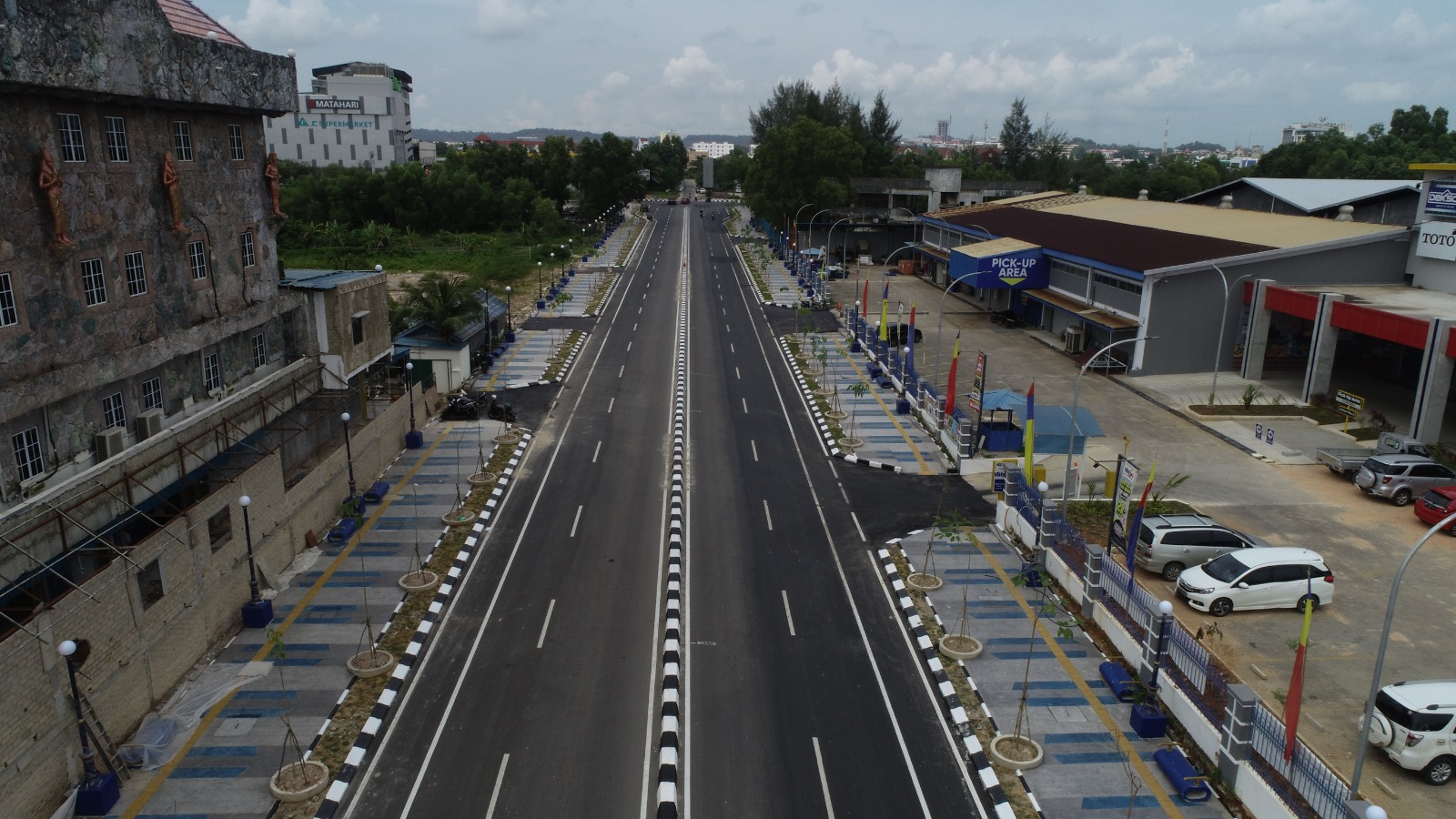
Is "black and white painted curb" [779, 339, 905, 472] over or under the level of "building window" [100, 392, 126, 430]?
under

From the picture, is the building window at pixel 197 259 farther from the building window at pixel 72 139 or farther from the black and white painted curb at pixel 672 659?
the black and white painted curb at pixel 672 659

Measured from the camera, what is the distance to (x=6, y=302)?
21188 millimetres

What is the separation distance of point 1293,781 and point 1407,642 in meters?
9.81

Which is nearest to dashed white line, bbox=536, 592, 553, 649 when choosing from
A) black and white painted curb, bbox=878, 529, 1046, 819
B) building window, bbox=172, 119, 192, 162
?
black and white painted curb, bbox=878, 529, 1046, 819

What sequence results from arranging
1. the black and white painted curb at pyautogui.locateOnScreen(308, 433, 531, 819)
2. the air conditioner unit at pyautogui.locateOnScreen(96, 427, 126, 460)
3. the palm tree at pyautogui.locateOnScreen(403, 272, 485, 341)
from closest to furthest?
the black and white painted curb at pyautogui.locateOnScreen(308, 433, 531, 819) < the air conditioner unit at pyautogui.locateOnScreen(96, 427, 126, 460) < the palm tree at pyautogui.locateOnScreen(403, 272, 485, 341)

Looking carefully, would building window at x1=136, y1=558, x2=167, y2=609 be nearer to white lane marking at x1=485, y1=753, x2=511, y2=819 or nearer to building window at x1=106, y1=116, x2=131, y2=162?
white lane marking at x1=485, y1=753, x2=511, y2=819

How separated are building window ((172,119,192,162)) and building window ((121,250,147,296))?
4.24m

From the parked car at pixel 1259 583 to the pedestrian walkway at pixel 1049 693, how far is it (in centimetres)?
380

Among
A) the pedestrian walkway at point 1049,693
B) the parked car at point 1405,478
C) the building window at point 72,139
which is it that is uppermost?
the building window at point 72,139

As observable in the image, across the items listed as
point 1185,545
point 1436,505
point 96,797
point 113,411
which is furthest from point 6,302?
point 1436,505

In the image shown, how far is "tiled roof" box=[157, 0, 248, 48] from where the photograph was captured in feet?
90.1

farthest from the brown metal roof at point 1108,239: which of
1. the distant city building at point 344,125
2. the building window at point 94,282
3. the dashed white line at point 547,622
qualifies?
the distant city building at point 344,125

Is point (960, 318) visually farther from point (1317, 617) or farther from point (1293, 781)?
point (1293, 781)

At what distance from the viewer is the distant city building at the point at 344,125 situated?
162 meters
